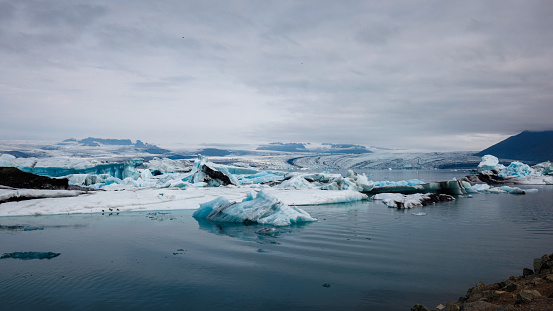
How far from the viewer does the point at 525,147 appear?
404 ft

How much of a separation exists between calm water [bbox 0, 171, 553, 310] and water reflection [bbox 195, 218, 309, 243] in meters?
0.04

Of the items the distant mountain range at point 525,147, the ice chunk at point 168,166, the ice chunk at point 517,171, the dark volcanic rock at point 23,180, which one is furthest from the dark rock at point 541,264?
the distant mountain range at point 525,147

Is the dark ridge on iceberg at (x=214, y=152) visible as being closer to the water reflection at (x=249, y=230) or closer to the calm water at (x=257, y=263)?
the calm water at (x=257, y=263)

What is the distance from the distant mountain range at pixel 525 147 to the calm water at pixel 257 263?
4630 inches

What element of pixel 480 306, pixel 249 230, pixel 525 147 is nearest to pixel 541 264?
pixel 480 306

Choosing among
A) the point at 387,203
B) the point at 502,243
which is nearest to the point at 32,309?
the point at 502,243

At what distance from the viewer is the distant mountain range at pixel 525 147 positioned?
359ft

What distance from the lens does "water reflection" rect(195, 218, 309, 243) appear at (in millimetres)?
7219

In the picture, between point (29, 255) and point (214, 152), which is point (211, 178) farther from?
point (214, 152)

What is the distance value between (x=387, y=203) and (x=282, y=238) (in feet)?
24.9

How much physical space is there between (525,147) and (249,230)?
14635cm

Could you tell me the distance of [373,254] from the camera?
18.7ft

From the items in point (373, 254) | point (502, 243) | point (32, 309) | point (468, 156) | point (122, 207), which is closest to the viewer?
point (32, 309)

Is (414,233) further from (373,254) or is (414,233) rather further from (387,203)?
(387,203)
